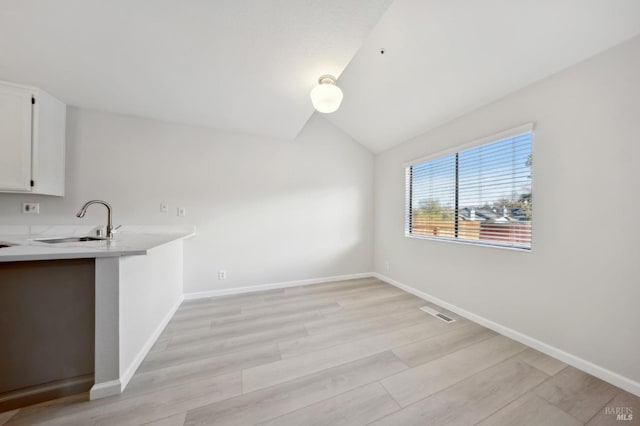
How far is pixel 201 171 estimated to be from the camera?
2.75 metres

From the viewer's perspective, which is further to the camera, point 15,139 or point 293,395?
point 15,139

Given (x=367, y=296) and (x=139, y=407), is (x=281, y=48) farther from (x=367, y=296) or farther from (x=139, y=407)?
(x=367, y=296)

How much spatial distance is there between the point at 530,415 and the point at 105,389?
2559 mm

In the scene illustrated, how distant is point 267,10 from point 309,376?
2.51m

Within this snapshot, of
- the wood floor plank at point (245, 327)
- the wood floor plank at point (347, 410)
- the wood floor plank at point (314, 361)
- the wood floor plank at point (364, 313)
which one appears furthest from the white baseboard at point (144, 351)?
the wood floor plank at point (364, 313)

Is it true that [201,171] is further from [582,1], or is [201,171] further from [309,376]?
[582,1]

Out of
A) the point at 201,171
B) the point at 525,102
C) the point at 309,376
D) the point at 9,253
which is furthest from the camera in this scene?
the point at 201,171

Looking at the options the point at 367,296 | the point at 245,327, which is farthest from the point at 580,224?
the point at 245,327

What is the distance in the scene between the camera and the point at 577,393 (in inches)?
52.4

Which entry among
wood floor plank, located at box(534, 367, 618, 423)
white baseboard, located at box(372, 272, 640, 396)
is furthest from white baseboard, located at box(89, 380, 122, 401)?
white baseboard, located at box(372, 272, 640, 396)

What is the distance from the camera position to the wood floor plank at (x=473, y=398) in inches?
44.9

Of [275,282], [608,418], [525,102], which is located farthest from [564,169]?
[275,282]

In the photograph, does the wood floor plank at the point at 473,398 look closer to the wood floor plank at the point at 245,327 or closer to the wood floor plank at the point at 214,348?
the wood floor plank at the point at 214,348

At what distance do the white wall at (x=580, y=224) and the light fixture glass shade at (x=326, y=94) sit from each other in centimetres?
166
